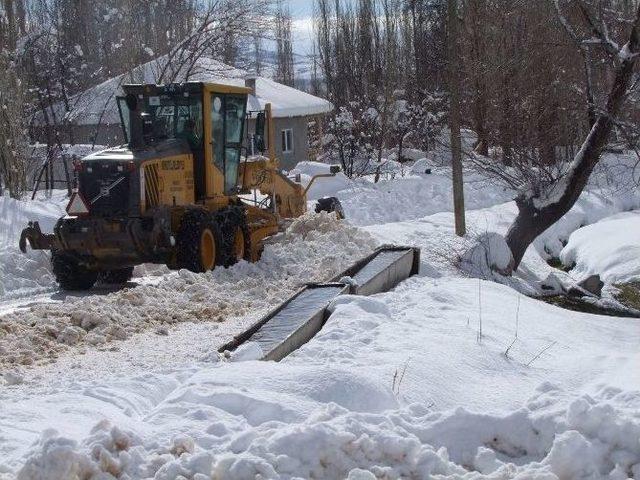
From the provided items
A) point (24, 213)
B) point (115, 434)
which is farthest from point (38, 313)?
point (24, 213)

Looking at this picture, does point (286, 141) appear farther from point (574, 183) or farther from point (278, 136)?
point (574, 183)

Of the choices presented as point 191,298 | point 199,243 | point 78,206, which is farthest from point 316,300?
point 78,206

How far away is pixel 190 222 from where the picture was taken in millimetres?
14125

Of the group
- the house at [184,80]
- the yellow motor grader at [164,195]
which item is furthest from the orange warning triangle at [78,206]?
the house at [184,80]

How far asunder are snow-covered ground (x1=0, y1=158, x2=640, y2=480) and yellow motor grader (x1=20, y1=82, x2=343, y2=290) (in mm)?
553

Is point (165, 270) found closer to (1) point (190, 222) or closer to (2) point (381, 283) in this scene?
(1) point (190, 222)

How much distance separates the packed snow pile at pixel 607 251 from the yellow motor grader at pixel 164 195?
7293mm

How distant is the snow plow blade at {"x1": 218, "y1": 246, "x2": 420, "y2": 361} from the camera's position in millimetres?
9117

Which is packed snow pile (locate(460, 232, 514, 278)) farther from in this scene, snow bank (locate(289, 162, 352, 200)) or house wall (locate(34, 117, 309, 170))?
house wall (locate(34, 117, 309, 170))

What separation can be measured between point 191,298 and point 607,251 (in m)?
11.7

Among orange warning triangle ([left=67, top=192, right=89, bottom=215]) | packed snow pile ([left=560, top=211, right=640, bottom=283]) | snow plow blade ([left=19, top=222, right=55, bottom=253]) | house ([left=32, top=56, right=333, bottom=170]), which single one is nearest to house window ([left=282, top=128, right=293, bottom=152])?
house ([left=32, top=56, right=333, bottom=170])

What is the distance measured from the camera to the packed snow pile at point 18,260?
1423 centimetres

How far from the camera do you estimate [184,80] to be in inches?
1123

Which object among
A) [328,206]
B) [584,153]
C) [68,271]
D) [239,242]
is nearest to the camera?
[68,271]
